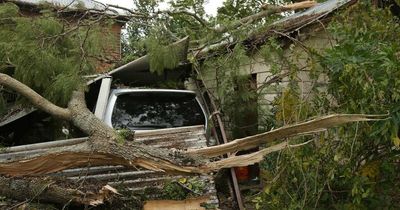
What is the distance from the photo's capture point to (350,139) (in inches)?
167

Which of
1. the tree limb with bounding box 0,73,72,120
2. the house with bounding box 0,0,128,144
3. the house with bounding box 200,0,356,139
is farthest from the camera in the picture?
the house with bounding box 200,0,356,139

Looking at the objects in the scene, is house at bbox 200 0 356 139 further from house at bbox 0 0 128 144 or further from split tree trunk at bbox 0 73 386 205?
split tree trunk at bbox 0 73 386 205

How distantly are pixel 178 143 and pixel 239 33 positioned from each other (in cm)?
237

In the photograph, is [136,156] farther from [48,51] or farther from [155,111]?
[48,51]

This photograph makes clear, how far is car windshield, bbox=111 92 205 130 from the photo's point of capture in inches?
235

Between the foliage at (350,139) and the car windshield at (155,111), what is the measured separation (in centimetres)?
183

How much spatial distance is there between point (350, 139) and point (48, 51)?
417 cm

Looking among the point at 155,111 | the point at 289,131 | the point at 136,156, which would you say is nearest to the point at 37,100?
the point at 155,111

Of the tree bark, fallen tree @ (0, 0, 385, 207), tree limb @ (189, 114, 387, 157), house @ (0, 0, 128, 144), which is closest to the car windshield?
house @ (0, 0, 128, 144)

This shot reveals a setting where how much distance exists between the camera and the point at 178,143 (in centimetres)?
→ 536

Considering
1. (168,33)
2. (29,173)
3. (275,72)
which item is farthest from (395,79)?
(168,33)

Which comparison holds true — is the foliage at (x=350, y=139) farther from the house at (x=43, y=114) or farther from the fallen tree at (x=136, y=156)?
the house at (x=43, y=114)

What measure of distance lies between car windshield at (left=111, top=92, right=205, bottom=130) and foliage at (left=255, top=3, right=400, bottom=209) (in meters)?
1.83

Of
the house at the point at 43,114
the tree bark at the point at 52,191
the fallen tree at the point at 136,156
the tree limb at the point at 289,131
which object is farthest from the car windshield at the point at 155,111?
the tree limb at the point at 289,131
